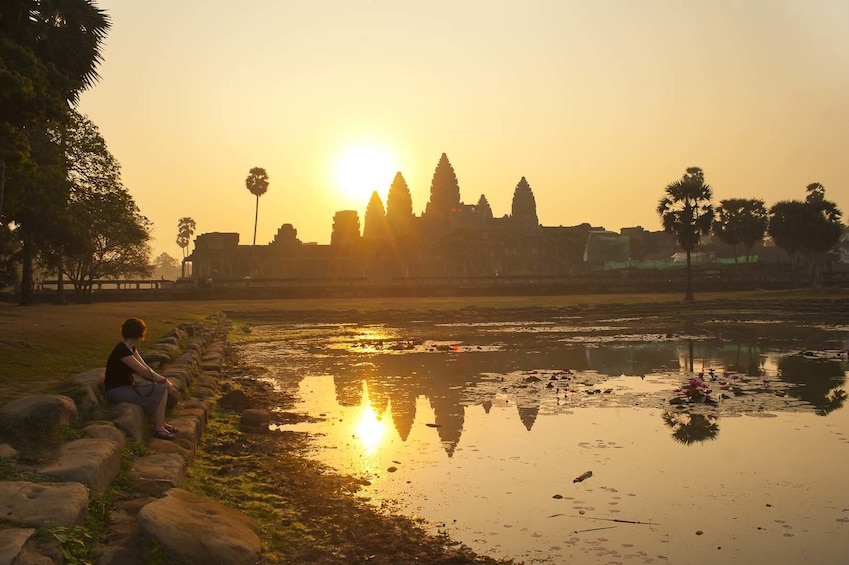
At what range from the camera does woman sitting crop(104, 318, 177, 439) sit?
853 centimetres

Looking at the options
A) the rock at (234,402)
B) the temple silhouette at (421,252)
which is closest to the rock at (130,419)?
the rock at (234,402)

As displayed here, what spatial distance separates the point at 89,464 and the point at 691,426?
723 cm

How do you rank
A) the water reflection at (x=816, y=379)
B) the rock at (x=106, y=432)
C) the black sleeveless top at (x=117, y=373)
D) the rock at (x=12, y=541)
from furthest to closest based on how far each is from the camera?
the water reflection at (x=816, y=379)
the black sleeveless top at (x=117, y=373)
the rock at (x=106, y=432)
the rock at (x=12, y=541)

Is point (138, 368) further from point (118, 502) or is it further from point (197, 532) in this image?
point (197, 532)

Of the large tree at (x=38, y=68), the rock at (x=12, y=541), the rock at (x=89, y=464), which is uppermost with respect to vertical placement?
the large tree at (x=38, y=68)

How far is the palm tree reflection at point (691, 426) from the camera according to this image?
9742 mm

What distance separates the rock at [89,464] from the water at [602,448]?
233 cm

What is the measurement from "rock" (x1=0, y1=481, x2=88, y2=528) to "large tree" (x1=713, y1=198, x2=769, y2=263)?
66.9 m

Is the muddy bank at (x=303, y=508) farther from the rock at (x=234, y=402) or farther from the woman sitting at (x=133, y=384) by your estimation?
the rock at (x=234, y=402)

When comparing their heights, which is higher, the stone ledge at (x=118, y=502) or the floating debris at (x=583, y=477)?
the stone ledge at (x=118, y=502)

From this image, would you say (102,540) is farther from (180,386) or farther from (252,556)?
(180,386)

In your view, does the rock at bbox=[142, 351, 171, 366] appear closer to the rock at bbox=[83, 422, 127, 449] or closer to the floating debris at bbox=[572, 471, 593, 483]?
the rock at bbox=[83, 422, 127, 449]

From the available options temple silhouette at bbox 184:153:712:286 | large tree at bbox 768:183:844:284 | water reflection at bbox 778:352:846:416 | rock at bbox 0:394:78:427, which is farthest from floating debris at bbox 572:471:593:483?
temple silhouette at bbox 184:153:712:286

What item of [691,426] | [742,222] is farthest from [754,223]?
[691,426]
